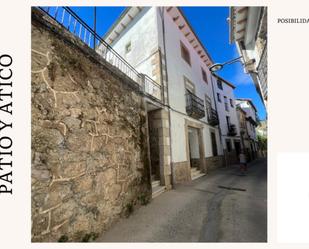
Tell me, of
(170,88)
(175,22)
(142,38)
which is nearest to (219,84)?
(175,22)

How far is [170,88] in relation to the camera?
19.6 ft

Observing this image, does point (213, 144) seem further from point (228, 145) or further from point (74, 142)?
point (74, 142)

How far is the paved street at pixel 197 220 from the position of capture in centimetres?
227

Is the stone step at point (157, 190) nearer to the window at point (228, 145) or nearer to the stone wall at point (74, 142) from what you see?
the stone wall at point (74, 142)

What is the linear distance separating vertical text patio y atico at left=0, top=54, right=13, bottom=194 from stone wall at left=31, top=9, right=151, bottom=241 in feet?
0.93

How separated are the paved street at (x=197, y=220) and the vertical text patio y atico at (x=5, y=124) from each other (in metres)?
1.55

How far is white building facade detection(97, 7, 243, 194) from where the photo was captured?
516 cm

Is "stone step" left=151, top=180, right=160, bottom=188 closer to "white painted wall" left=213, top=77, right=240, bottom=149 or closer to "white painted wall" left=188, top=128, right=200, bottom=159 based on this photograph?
"white painted wall" left=188, top=128, right=200, bottom=159

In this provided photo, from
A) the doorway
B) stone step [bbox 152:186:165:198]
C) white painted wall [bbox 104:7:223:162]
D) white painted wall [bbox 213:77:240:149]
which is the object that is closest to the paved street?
stone step [bbox 152:186:165:198]

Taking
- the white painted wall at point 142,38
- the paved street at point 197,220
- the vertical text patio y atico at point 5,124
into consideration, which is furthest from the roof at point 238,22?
the paved street at point 197,220

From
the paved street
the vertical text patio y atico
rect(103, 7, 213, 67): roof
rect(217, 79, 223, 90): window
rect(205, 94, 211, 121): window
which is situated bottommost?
the paved street
